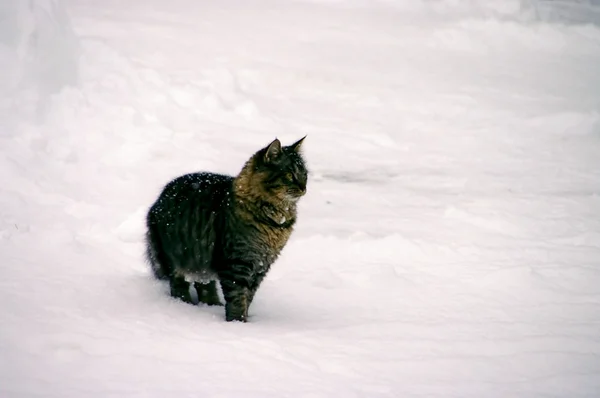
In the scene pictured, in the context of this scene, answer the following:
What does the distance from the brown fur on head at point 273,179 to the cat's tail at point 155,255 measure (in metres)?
0.68

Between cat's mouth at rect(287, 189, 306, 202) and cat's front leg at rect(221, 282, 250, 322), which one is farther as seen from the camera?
cat's mouth at rect(287, 189, 306, 202)

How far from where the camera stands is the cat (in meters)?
4.70

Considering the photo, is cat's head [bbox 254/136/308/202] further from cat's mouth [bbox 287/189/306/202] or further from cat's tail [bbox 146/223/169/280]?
cat's tail [bbox 146/223/169/280]

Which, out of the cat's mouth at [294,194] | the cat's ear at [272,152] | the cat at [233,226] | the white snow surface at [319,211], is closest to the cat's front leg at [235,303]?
the cat at [233,226]

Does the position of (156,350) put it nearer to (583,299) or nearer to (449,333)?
(449,333)

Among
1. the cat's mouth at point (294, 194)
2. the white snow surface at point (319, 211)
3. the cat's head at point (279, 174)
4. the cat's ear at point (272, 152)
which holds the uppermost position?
the cat's ear at point (272, 152)

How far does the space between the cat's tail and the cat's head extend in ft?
2.75

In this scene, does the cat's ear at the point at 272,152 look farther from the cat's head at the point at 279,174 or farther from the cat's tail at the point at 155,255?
the cat's tail at the point at 155,255

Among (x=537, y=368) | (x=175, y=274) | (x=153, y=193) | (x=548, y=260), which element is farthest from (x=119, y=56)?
(x=537, y=368)

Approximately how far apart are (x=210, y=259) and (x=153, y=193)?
2477mm

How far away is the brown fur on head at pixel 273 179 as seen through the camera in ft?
15.7

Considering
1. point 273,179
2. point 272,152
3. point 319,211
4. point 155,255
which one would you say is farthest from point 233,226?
point 319,211

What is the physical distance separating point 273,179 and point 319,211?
101 inches

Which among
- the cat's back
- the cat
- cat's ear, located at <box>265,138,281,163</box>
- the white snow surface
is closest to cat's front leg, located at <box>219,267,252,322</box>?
the cat
